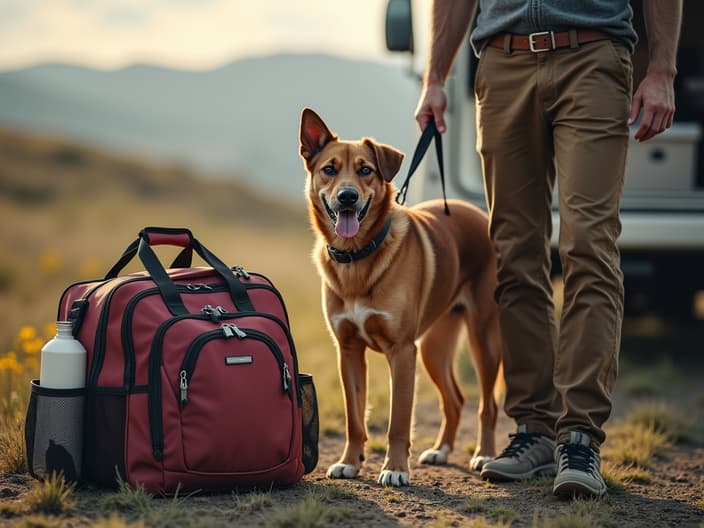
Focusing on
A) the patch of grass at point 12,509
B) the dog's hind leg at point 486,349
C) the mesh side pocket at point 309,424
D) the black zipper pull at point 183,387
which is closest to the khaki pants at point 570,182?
the dog's hind leg at point 486,349

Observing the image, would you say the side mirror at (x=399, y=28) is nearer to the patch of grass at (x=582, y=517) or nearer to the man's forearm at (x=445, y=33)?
the man's forearm at (x=445, y=33)

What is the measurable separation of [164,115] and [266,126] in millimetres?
8239

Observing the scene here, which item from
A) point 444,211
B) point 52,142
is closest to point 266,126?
point 52,142

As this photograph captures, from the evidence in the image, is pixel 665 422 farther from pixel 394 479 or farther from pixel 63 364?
pixel 63 364

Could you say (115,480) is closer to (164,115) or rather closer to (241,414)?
(241,414)

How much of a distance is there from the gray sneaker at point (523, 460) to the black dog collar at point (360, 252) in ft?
2.93

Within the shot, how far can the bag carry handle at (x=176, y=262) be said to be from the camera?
109 inches

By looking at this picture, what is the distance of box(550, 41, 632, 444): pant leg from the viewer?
111 inches

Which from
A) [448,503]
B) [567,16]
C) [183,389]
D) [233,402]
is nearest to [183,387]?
[183,389]

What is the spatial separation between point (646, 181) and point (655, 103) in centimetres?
250

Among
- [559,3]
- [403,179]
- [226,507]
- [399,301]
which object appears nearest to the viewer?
[226,507]

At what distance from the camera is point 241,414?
2.66 metres

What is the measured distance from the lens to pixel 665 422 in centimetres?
397

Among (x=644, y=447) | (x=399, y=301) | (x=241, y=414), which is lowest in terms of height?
(x=644, y=447)
